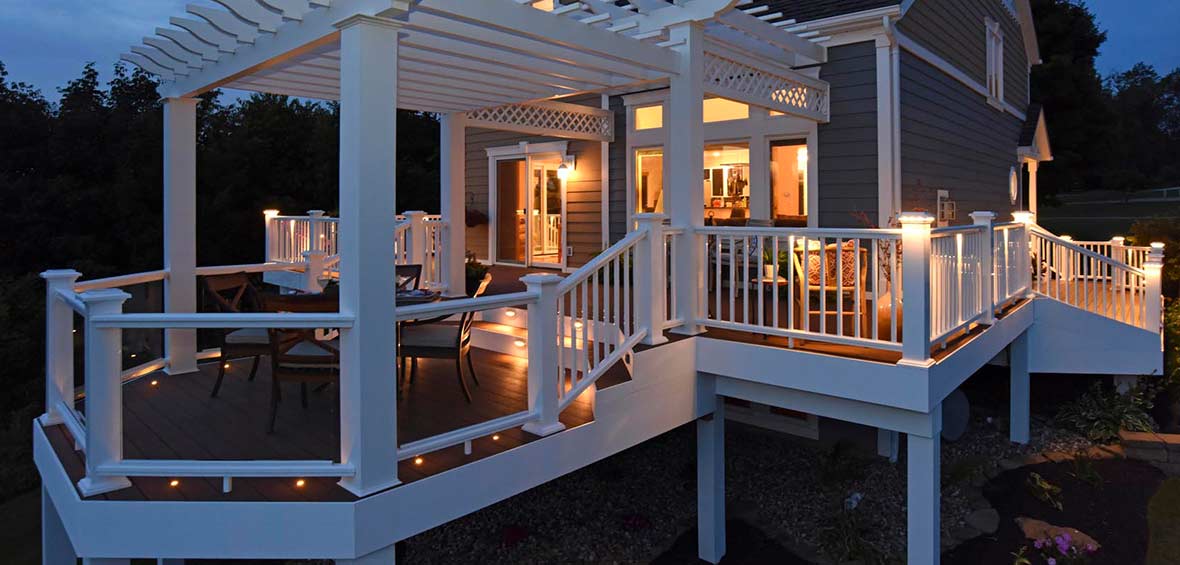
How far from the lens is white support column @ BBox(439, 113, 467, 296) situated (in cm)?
759

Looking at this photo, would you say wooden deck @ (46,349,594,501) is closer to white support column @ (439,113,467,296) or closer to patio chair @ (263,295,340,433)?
patio chair @ (263,295,340,433)

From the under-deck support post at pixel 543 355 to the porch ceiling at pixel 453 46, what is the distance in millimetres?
1452

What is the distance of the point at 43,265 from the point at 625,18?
17.9 m

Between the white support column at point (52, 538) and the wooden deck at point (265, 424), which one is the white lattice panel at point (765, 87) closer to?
the wooden deck at point (265, 424)

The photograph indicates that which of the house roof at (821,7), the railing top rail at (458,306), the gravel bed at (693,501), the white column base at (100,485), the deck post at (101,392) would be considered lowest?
the gravel bed at (693,501)

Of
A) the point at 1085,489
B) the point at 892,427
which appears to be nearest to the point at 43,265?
the point at 892,427

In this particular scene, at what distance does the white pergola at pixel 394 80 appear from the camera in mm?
3268

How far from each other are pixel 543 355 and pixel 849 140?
574cm

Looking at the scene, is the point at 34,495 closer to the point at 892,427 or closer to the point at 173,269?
the point at 173,269

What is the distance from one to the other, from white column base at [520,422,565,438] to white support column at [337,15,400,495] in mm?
909

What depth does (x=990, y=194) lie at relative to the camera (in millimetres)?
12039

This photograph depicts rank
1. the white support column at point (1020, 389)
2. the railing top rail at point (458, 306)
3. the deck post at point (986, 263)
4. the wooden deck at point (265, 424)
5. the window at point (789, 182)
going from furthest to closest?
the window at point (789, 182) < the white support column at point (1020, 389) < the deck post at point (986, 263) < the railing top rail at point (458, 306) < the wooden deck at point (265, 424)

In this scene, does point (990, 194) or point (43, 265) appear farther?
point (43, 265)

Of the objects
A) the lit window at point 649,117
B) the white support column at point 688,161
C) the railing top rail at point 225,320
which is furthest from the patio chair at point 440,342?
the lit window at point 649,117
